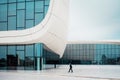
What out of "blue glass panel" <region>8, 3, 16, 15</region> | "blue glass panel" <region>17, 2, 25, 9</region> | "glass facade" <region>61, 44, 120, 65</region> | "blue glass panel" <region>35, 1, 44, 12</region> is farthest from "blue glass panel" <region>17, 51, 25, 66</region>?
"glass facade" <region>61, 44, 120, 65</region>

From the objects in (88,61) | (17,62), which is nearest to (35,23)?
(17,62)

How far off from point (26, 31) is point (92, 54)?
115 feet

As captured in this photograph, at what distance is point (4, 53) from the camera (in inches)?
1631

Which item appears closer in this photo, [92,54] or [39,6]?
[39,6]

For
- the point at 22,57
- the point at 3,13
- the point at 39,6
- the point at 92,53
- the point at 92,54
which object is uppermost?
the point at 39,6

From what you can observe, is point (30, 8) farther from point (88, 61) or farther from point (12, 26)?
point (88, 61)

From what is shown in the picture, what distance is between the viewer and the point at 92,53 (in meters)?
71.6

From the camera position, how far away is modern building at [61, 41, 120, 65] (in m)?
70.5

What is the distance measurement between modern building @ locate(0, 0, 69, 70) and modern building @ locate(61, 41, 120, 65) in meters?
29.7

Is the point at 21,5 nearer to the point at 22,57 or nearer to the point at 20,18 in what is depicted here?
the point at 20,18

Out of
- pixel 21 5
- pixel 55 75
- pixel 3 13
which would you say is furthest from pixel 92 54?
pixel 55 75

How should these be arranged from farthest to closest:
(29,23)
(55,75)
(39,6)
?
(39,6), (29,23), (55,75)

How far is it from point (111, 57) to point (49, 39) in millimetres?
33148

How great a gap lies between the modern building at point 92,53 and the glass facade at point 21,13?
3153 centimetres
